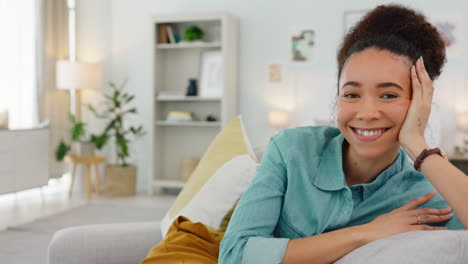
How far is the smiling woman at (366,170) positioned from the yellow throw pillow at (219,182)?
35 centimetres

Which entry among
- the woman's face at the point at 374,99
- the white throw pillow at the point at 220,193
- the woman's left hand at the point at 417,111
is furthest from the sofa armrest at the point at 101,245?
the woman's left hand at the point at 417,111

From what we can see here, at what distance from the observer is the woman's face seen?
3.71ft

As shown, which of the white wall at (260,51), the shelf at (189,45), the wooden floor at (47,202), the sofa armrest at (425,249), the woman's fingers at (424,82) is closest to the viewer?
the sofa armrest at (425,249)

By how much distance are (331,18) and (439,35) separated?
4203 millimetres

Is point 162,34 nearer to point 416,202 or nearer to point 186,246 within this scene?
point 186,246

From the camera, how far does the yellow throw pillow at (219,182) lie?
158 cm

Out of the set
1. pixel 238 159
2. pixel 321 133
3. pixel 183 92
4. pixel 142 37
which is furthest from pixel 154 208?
pixel 321 133

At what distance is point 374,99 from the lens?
1135 millimetres

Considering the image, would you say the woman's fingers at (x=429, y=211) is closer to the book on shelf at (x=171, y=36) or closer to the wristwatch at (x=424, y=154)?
the wristwatch at (x=424, y=154)

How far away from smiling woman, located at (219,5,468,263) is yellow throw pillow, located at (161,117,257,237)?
1.14ft

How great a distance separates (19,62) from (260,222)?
16.8ft

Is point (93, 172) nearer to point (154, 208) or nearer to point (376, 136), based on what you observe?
point (154, 208)

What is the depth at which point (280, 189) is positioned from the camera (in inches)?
47.1

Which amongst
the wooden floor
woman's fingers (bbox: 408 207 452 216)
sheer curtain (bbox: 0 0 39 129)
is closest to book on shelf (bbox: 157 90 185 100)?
the wooden floor
